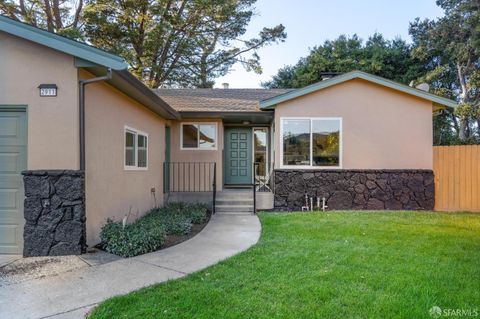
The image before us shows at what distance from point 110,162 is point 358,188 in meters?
6.68

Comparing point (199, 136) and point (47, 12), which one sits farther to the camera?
point (47, 12)

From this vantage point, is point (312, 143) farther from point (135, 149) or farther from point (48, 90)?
point (48, 90)

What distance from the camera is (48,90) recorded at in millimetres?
5004

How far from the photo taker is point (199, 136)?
10.8m

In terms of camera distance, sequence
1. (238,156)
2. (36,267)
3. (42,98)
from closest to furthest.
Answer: (36,267) → (42,98) → (238,156)

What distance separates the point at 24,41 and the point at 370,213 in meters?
8.23

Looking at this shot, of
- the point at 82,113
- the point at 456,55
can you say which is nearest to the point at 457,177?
the point at 82,113

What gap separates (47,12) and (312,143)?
1562cm

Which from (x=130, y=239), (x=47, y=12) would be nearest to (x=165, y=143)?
(x=130, y=239)

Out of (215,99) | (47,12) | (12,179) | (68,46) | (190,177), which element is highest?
(47,12)

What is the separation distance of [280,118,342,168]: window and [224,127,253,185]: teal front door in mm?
2516

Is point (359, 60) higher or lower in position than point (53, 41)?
higher

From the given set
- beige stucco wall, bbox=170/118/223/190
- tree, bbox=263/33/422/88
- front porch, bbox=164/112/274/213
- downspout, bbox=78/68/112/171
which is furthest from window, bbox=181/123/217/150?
tree, bbox=263/33/422/88

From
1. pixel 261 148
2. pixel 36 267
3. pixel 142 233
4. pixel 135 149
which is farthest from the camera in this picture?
pixel 261 148
